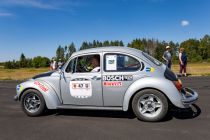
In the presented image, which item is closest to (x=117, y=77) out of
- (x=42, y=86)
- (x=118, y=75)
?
(x=118, y=75)

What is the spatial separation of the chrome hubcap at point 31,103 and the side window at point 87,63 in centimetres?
136

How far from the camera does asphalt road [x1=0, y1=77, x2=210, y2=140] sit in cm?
533

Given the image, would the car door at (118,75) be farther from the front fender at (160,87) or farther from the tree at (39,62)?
the tree at (39,62)

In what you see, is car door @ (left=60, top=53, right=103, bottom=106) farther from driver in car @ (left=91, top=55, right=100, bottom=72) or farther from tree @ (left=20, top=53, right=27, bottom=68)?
tree @ (left=20, top=53, right=27, bottom=68)

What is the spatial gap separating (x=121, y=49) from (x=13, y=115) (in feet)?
11.1

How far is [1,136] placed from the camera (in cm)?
548

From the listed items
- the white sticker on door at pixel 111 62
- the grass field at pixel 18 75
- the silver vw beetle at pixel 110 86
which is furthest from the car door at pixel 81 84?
the grass field at pixel 18 75

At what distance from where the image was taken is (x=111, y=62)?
6.62m

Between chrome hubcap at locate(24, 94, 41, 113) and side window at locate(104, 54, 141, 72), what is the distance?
206cm

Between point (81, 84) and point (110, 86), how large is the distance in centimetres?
72

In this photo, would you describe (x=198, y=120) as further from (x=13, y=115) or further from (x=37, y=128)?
(x=13, y=115)

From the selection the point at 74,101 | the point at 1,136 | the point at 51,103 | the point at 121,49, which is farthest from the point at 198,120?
the point at 1,136

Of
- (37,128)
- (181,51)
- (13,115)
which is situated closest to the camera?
(37,128)

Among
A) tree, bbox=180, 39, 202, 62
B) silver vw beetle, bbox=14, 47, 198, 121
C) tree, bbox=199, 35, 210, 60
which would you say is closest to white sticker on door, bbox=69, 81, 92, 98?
silver vw beetle, bbox=14, 47, 198, 121
